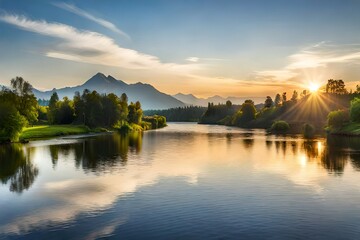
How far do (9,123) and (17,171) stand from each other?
56328 mm

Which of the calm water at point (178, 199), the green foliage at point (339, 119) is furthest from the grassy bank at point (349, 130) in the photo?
the calm water at point (178, 199)

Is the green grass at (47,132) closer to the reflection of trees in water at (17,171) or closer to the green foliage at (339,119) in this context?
the reflection of trees in water at (17,171)

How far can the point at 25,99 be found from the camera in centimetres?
15950

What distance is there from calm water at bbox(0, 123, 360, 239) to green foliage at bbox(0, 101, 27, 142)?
40.3m

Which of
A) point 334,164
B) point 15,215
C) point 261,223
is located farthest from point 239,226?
point 334,164

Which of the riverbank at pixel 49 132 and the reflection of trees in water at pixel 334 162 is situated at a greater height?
the riverbank at pixel 49 132

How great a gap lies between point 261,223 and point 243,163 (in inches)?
1702

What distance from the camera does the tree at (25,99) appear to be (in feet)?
502

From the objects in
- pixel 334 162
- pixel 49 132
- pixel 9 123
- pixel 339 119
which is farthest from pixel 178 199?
pixel 339 119

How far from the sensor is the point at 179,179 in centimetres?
5844

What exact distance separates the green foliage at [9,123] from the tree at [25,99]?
105 ft

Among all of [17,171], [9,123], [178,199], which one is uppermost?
[9,123]

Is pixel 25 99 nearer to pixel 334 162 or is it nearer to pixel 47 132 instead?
pixel 47 132

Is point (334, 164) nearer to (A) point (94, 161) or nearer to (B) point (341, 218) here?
(B) point (341, 218)
